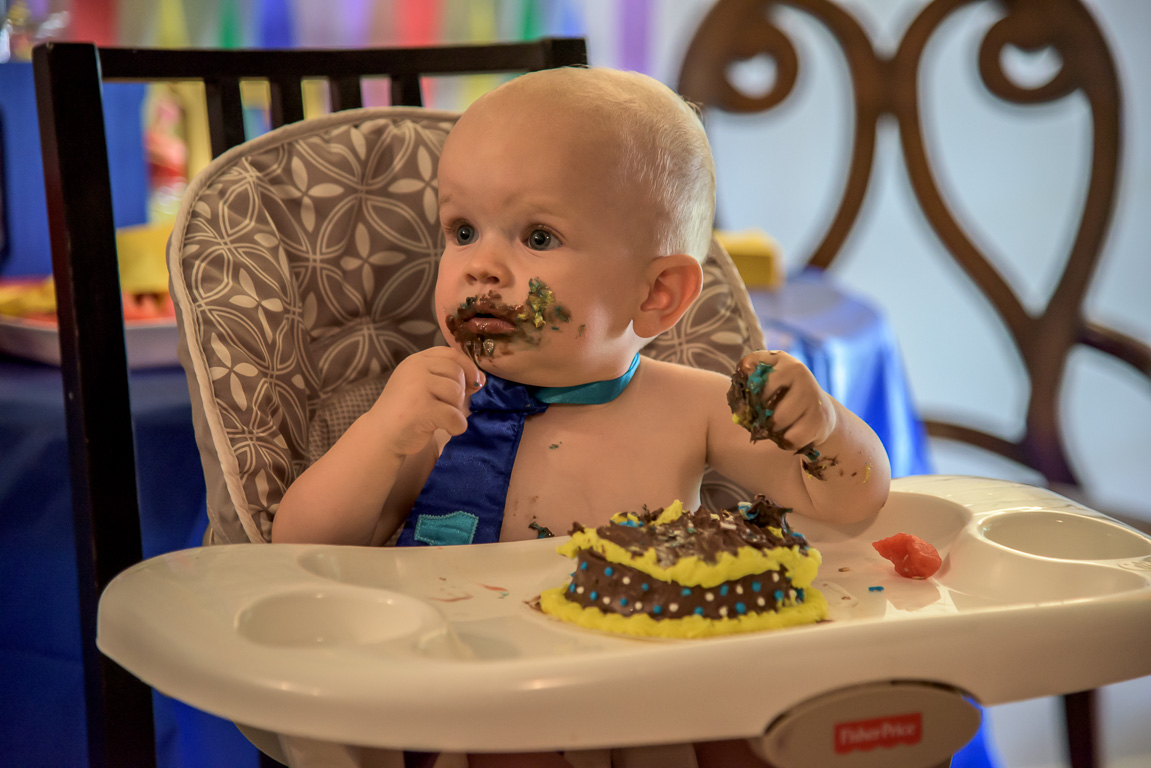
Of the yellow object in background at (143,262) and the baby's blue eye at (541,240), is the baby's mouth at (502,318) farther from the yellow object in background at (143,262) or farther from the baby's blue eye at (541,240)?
the yellow object in background at (143,262)

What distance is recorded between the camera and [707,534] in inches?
24.5

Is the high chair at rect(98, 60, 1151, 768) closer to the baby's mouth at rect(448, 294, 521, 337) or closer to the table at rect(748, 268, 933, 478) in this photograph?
the baby's mouth at rect(448, 294, 521, 337)

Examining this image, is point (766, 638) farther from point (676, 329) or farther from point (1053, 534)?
point (676, 329)

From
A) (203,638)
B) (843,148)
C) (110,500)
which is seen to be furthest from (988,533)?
(843,148)

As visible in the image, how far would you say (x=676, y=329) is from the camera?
3.12ft

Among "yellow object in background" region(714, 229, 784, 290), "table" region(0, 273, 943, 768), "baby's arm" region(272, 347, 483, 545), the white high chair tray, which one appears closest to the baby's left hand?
the white high chair tray

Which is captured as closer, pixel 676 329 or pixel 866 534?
pixel 866 534

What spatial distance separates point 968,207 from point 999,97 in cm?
78

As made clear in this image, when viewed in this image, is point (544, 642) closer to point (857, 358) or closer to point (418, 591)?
point (418, 591)

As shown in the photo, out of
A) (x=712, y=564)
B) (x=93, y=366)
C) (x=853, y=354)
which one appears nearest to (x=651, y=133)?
(x=712, y=564)

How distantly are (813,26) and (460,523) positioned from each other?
6.60ft

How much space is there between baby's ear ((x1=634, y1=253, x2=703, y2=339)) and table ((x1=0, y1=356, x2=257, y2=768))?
1.64 feet

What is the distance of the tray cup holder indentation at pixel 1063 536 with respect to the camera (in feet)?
2.31

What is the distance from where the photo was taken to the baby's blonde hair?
76cm
